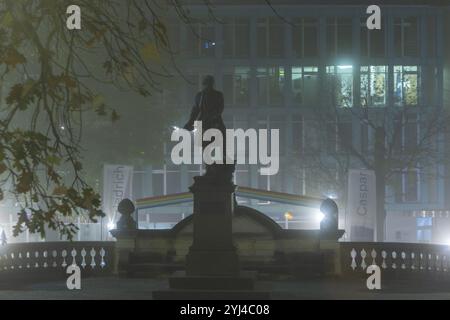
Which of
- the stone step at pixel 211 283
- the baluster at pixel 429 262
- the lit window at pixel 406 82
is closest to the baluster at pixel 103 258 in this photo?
the baluster at pixel 429 262

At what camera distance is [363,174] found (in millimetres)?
38094

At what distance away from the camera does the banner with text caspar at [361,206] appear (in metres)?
36.6

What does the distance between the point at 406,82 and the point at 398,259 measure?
42360 mm

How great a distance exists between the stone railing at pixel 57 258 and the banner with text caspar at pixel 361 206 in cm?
1056

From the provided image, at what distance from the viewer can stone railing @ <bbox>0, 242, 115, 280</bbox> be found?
28422mm

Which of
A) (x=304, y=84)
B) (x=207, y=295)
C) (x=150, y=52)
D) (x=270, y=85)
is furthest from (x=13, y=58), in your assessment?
(x=270, y=85)

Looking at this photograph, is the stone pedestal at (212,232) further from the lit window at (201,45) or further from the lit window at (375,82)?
the lit window at (201,45)

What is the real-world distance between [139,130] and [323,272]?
18249 millimetres

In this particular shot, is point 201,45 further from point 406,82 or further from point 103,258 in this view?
point 103,258

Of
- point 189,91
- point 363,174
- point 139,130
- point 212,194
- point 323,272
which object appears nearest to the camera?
point 212,194

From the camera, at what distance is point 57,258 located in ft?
95.7
